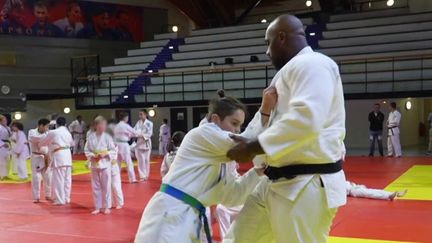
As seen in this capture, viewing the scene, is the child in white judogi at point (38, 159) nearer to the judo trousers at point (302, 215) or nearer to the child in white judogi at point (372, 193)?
the child in white judogi at point (372, 193)

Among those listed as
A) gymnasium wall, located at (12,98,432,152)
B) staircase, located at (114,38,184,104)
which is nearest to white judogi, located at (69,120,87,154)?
gymnasium wall, located at (12,98,432,152)

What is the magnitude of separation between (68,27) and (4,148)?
13.6 metres

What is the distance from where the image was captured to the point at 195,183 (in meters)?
2.97

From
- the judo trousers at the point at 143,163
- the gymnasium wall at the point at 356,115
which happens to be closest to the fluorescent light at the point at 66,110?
the gymnasium wall at the point at 356,115

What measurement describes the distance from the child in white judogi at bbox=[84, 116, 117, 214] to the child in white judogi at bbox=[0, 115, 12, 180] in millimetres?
6251

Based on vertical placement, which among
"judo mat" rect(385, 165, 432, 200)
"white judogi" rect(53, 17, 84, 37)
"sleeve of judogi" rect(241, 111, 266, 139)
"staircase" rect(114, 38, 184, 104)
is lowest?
"judo mat" rect(385, 165, 432, 200)

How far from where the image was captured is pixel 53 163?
9.61 meters

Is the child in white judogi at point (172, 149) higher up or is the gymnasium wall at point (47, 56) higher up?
the gymnasium wall at point (47, 56)

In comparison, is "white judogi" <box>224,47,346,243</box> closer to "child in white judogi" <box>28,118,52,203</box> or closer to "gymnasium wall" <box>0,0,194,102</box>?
"child in white judogi" <box>28,118,52,203</box>

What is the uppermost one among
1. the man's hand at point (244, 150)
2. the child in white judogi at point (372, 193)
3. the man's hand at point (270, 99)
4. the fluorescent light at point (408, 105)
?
the man's hand at point (270, 99)

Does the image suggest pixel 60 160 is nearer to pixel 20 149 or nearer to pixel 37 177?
pixel 37 177

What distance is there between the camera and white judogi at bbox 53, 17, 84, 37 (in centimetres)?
2598

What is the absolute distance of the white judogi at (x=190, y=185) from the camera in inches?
114

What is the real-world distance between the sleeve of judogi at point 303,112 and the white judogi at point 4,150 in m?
12.7
